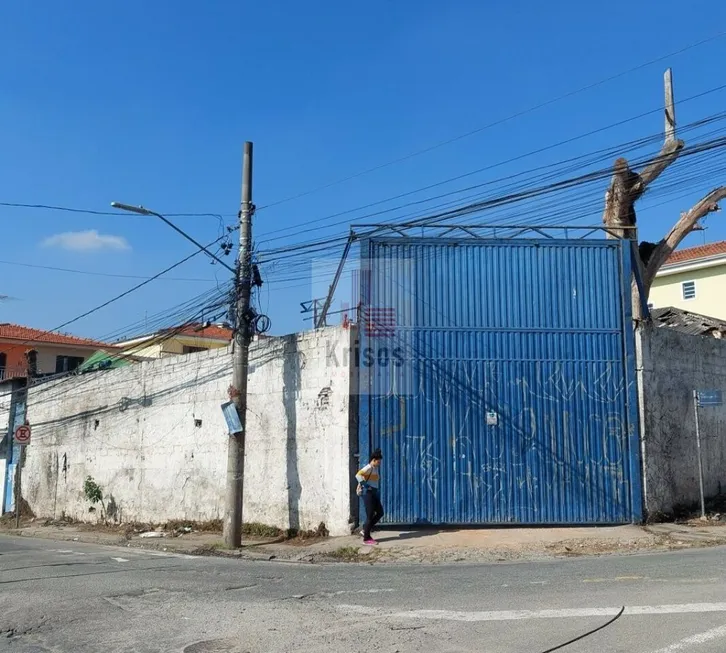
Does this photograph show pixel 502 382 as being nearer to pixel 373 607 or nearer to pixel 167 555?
pixel 167 555

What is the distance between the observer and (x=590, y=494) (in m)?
14.4

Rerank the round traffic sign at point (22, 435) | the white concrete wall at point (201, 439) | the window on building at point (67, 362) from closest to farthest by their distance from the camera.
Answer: the white concrete wall at point (201, 439) < the round traffic sign at point (22, 435) < the window on building at point (67, 362)

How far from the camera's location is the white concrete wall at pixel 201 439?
1501cm

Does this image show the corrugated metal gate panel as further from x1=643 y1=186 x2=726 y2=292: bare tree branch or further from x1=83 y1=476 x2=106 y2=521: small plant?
x1=83 y1=476 x2=106 y2=521: small plant

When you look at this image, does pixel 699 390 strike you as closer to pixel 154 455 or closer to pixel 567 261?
pixel 567 261

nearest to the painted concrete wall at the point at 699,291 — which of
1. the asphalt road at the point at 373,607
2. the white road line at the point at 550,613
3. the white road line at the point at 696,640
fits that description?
the asphalt road at the point at 373,607

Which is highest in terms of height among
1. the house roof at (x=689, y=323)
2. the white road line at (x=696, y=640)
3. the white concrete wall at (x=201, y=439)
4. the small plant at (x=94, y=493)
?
the house roof at (x=689, y=323)

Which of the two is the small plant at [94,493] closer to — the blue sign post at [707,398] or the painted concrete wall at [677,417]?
the painted concrete wall at [677,417]

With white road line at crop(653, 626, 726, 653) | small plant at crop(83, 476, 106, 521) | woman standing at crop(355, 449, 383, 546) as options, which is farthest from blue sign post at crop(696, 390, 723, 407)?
small plant at crop(83, 476, 106, 521)

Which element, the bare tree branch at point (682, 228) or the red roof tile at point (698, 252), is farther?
the red roof tile at point (698, 252)

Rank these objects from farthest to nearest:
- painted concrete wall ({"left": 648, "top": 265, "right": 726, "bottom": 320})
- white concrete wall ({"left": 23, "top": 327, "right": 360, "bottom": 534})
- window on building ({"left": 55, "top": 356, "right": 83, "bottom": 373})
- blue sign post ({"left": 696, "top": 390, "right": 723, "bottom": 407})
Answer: window on building ({"left": 55, "top": 356, "right": 83, "bottom": 373}) < painted concrete wall ({"left": 648, "top": 265, "right": 726, "bottom": 320}) < blue sign post ({"left": 696, "top": 390, "right": 723, "bottom": 407}) < white concrete wall ({"left": 23, "top": 327, "right": 360, "bottom": 534})

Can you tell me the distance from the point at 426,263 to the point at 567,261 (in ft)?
9.31

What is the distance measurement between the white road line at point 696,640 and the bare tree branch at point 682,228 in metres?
11.3

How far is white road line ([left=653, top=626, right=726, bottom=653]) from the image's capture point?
5934 mm
